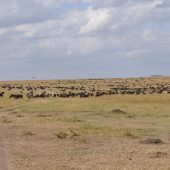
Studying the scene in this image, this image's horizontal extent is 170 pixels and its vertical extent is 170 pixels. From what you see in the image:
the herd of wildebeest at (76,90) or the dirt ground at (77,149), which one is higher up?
the herd of wildebeest at (76,90)

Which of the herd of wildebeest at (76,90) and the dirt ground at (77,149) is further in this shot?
the herd of wildebeest at (76,90)

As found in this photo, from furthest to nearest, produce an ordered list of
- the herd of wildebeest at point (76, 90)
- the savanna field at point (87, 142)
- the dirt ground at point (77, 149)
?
the herd of wildebeest at point (76, 90) → the savanna field at point (87, 142) → the dirt ground at point (77, 149)

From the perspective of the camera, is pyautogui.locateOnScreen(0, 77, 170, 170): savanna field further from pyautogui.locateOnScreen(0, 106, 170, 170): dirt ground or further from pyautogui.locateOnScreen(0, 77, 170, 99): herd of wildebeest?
pyautogui.locateOnScreen(0, 77, 170, 99): herd of wildebeest

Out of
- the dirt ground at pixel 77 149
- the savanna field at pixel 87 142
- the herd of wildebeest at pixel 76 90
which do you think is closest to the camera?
the dirt ground at pixel 77 149

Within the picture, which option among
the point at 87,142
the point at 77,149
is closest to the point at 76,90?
the point at 87,142

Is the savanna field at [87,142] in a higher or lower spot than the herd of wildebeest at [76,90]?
lower

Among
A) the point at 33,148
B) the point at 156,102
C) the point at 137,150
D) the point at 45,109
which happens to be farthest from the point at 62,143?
the point at 156,102

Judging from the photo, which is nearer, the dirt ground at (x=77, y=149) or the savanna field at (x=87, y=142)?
the dirt ground at (x=77, y=149)

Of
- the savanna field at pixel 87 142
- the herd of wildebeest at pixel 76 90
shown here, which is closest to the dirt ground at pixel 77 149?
the savanna field at pixel 87 142

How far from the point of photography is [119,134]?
2575 cm

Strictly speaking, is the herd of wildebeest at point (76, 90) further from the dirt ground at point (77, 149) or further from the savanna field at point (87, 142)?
the dirt ground at point (77, 149)

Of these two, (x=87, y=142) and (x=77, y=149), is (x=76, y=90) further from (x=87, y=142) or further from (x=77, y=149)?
(x=77, y=149)

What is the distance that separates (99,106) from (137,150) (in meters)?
24.1

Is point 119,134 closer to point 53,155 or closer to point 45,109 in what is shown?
point 53,155
